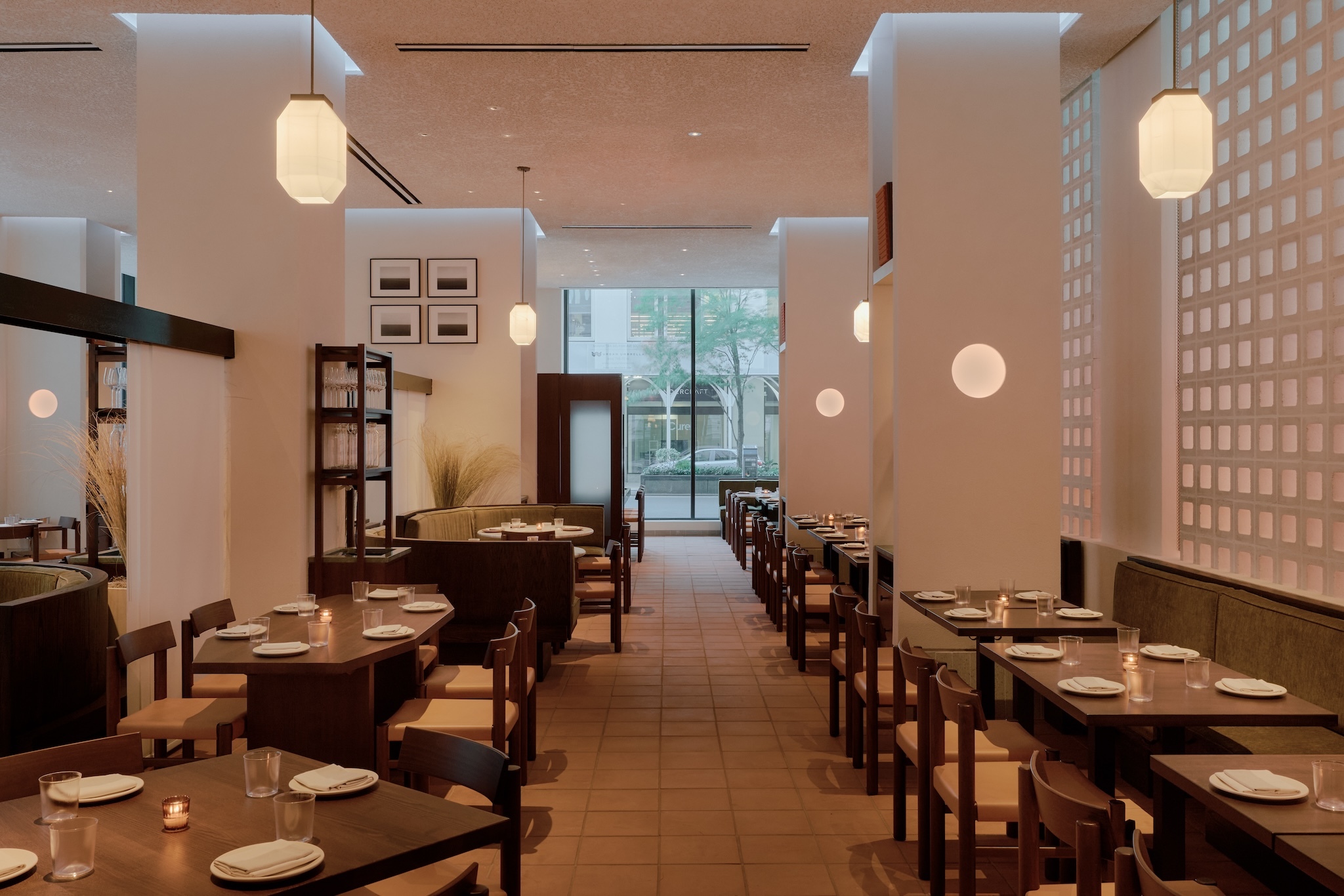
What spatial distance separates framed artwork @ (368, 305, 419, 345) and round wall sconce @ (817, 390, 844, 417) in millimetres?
4177

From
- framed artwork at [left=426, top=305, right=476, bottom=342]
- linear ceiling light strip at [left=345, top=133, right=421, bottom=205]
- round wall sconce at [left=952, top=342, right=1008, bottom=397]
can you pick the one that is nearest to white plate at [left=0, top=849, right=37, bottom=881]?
round wall sconce at [left=952, top=342, right=1008, bottom=397]

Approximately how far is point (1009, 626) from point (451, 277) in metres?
7.21

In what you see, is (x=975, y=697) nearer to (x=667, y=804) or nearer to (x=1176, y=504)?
(x=667, y=804)

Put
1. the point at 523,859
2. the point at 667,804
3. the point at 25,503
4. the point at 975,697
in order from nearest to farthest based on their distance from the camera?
the point at 975,697, the point at 523,859, the point at 667,804, the point at 25,503

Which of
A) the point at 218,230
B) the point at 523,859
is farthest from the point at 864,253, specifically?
the point at 523,859

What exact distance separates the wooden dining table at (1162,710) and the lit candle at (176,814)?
7.39 ft

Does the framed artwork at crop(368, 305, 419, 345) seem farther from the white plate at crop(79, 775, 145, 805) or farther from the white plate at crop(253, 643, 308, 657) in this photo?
the white plate at crop(79, 775, 145, 805)

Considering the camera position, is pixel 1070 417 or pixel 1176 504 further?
pixel 1070 417

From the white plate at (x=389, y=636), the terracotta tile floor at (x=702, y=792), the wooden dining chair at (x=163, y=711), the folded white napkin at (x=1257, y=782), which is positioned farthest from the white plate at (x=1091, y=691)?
the wooden dining chair at (x=163, y=711)

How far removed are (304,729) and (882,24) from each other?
4.55 metres

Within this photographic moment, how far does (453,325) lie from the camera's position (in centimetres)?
971

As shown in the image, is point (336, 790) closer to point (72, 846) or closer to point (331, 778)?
point (331, 778)

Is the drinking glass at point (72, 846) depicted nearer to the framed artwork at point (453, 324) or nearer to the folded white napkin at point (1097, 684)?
the folded white napkin at point (1097, 684)

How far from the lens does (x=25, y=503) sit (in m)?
9.73
